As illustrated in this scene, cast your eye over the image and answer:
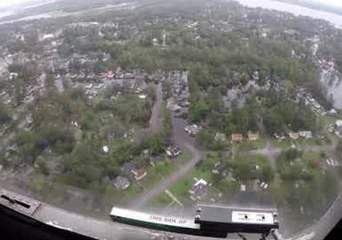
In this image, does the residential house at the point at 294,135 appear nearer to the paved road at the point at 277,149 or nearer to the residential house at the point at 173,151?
the paved road at the point at 277,149

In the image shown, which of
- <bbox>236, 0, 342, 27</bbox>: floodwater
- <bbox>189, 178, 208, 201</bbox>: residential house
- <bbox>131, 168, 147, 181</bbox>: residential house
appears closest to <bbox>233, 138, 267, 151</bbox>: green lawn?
<bbox>189, 178, 208, 201</bbox>: residential house

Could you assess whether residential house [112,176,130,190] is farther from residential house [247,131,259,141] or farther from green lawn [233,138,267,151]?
residential house [247,131,259,141]

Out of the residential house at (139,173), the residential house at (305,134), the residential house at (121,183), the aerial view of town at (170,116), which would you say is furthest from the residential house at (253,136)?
the residential house at (121,183)

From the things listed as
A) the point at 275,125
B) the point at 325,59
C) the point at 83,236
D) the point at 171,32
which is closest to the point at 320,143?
the point at 275,125

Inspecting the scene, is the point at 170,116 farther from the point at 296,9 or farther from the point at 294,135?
the point at 296,9

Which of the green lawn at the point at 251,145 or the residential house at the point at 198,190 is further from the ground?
the residential house at the point at 198,190

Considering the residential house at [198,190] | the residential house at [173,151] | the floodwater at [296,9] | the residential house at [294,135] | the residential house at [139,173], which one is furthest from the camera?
the floodwater at [296,9]

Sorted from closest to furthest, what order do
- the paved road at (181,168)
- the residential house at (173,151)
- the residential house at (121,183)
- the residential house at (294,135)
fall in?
the paved road at (181,168) < the residential house at (121,183) < the residential house at (173,151) < the residential house at (294,135)

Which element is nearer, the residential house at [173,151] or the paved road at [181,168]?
the paved road at [181,168]
